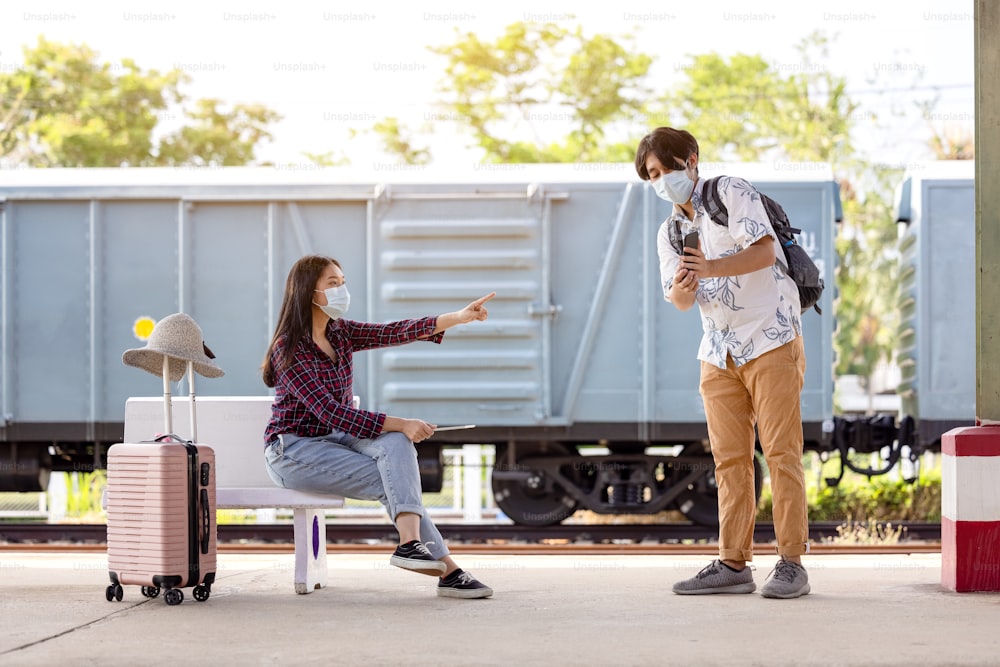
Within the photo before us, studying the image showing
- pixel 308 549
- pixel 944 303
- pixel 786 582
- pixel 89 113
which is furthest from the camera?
pixel 89 113

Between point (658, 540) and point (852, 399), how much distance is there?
28.0 meters

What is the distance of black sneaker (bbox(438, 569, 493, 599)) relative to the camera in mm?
4945

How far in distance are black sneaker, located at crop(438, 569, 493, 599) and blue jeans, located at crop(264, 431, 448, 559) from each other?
0.40 feet

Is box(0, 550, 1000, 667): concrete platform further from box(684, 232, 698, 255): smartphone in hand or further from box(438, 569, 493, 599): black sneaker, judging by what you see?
box(684, 232, 698, 255): smartphone in hand

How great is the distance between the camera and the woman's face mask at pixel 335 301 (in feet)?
16.6

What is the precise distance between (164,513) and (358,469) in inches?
31.4

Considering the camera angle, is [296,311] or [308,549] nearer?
[296,311]

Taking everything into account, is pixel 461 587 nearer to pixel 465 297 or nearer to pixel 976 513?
pixel 976 513

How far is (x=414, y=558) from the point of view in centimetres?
474

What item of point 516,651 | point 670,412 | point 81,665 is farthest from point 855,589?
point 670,412

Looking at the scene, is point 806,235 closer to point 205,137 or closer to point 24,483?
point 24,483

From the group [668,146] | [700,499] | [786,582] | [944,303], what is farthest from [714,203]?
[944,303]

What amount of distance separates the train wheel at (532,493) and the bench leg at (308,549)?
4999mm

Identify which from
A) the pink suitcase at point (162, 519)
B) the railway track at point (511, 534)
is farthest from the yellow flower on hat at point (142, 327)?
the pink suitcase at point (162, 519)
